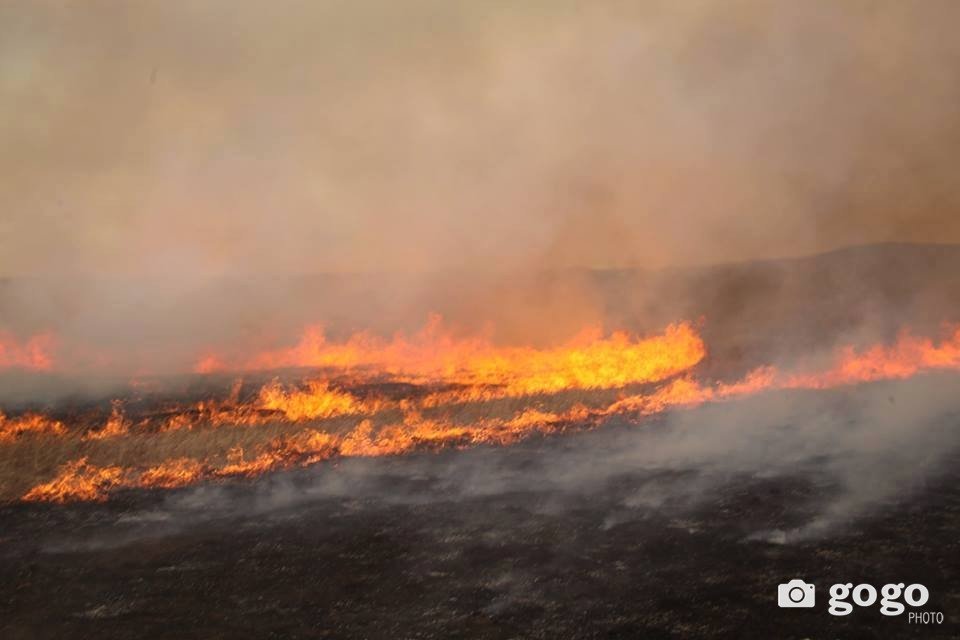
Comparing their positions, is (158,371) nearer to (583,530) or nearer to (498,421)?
(498,421)

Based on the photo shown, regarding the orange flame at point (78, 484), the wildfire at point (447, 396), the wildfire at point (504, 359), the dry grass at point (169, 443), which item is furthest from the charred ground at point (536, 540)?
the wildfire at point (504, 359)

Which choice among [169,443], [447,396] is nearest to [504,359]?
[447,396]

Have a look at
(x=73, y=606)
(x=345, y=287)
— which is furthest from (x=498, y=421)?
(x=345, y=287)

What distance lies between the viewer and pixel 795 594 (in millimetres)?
5922

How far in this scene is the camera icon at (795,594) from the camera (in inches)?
227

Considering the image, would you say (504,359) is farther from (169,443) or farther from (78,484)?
(78,484)

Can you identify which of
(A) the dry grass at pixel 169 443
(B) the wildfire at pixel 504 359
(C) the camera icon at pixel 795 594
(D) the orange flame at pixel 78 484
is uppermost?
(B) the wildfire at pixel 504 359

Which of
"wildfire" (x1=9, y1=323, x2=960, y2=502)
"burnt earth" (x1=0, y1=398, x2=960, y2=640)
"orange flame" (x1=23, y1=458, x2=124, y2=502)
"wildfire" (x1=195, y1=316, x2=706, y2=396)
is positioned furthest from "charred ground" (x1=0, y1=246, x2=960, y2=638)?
"wildfire" (x1=195, y1=316, x2=706, y2=396)

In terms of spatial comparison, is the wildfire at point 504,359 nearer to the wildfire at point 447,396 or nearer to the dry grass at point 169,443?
the wildfire at point 447,396

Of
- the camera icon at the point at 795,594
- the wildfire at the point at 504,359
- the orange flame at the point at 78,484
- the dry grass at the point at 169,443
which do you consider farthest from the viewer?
the wildfire at the point at 504,359

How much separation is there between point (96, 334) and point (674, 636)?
27.9 m

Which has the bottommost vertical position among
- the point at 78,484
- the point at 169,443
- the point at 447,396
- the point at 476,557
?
the point at 476,557

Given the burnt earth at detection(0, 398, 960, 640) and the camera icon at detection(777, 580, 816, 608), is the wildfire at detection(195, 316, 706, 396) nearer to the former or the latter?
the burnt earth at detection(0, 398, 960, 640)

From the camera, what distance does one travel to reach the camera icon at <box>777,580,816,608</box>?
5777mm
